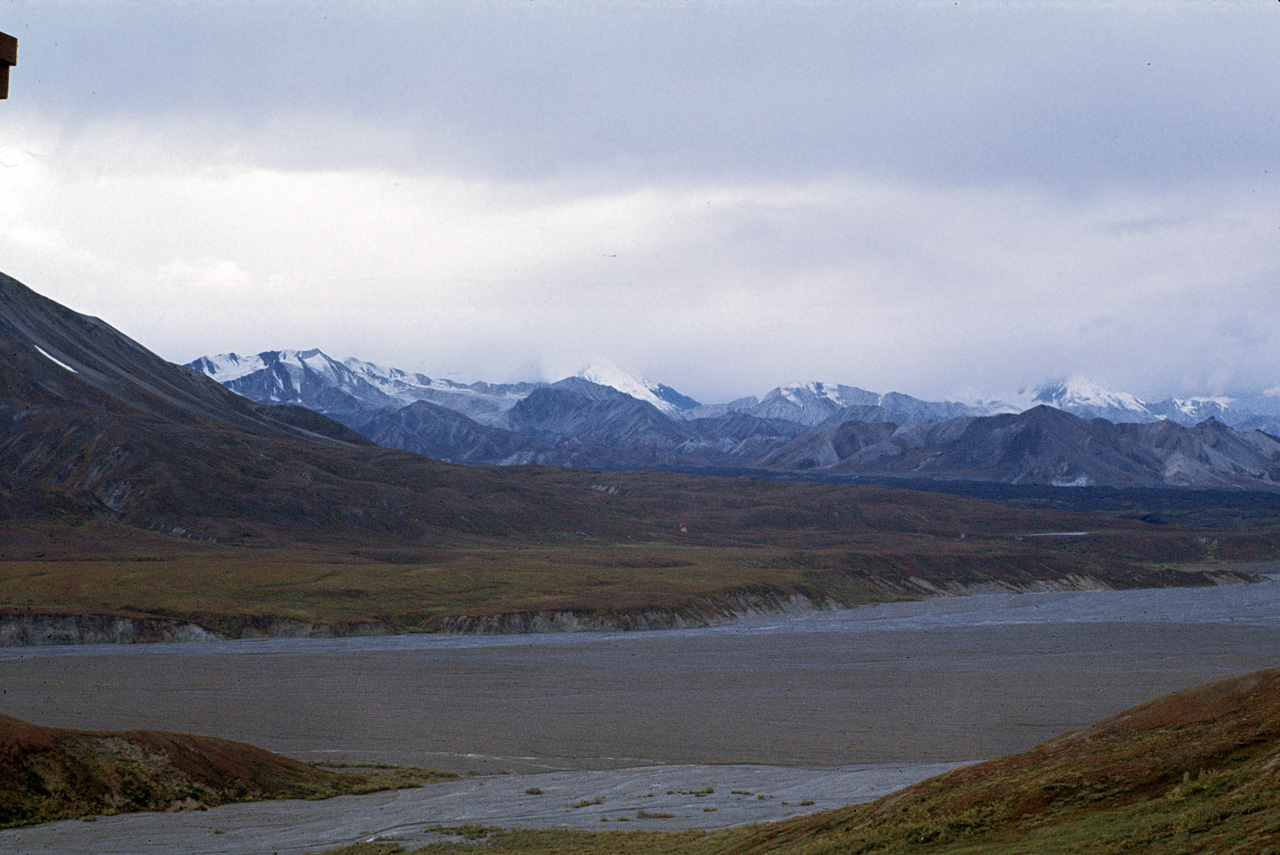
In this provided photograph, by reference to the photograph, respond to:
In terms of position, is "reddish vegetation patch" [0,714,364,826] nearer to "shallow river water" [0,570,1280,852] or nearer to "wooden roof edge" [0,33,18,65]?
"shallow river water" [0,570,1280,852]

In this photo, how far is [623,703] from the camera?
6094 centimetres

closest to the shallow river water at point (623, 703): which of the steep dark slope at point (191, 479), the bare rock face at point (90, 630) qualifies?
the bare rock face at point (90, 630)

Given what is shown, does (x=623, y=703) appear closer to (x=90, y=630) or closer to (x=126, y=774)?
(x=126, y=774)

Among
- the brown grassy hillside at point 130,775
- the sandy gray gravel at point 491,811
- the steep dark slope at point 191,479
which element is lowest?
the sandy gray gravel at point 491,811

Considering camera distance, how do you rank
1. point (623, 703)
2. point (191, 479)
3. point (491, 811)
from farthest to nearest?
point (191, 479)
point (623, 703)
point (491, 811)

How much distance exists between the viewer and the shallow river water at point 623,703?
37.5 metres

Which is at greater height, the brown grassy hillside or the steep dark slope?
the steep dark slope

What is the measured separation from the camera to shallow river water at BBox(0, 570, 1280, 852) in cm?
3753

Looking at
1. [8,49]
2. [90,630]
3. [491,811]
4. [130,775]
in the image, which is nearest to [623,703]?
[491,811]

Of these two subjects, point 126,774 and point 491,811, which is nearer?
point 491,811

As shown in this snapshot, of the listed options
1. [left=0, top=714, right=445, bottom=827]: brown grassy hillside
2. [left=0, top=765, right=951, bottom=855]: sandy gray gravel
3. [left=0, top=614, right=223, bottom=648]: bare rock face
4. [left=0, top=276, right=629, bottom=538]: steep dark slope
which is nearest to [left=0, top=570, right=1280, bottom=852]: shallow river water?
[left=0, top=765, right=951, bottom=855]: sandy gray gravel

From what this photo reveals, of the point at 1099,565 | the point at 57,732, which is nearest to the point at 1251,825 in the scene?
the point at 57,732

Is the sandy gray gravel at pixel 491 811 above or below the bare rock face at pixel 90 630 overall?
above

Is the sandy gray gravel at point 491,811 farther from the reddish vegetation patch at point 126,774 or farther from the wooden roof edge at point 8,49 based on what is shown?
the wooden roof edge at point 8,49
